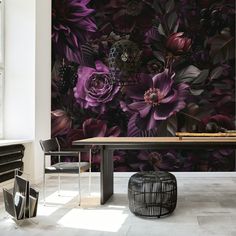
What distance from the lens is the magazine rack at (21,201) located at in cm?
289

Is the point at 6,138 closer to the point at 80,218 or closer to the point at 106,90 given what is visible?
the point at 106,90

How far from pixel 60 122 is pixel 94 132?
2.02 feet

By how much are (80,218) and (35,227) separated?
472 mm

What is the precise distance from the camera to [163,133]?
212 inches

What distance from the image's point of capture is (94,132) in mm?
5512

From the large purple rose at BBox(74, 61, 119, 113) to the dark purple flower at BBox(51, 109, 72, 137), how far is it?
0.35 metres

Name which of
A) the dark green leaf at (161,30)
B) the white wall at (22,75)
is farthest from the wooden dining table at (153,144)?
the dark green leaf at (161,30)

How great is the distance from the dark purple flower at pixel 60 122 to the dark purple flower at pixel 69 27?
3.17 ft

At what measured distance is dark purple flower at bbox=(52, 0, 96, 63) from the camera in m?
5.55

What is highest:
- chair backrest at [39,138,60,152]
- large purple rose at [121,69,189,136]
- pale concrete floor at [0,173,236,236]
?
large purple rose at [121,69,189,136]

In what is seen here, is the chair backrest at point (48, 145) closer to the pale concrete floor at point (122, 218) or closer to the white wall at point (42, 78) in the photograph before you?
the pale concrete floor at point (122, 218)

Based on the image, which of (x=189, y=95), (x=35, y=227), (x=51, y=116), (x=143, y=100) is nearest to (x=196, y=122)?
(x=189, y=95)

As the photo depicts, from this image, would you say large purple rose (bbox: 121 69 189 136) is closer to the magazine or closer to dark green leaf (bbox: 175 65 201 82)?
dark green leaf (bbox: 175 65 201 82)

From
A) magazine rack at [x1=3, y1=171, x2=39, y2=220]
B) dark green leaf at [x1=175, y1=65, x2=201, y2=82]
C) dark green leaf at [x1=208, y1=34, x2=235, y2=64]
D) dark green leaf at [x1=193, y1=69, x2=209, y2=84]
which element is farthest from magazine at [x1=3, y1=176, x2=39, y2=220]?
dark green leaf at [x1=208, y1=34, x2=235, y2=64]
